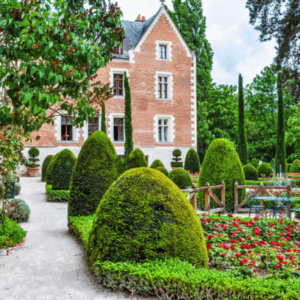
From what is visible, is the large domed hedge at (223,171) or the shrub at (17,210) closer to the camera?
the shrub at (17,210)

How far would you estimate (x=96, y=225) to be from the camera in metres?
4.64

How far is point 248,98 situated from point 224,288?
41.5m

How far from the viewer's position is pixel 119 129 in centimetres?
2712

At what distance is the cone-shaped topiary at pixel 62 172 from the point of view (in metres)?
13.9

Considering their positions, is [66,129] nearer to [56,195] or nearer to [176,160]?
[176,160]

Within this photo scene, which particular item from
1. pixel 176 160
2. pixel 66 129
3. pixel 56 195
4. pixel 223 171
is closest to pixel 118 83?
pixel 66 129

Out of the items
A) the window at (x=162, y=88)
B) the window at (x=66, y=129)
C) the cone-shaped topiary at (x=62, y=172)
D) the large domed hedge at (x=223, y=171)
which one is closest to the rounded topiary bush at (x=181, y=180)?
the large domed hedge at (x=223, y=171)

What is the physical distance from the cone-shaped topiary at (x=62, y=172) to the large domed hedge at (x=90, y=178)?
6212 millimetres

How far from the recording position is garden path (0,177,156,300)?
4137 millimetres

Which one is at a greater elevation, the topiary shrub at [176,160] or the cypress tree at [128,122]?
the cypress tree at [128,122]

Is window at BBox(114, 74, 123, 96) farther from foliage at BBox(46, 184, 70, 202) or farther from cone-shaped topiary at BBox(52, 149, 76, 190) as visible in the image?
foliage at BBox(46, 184, 70, 202)

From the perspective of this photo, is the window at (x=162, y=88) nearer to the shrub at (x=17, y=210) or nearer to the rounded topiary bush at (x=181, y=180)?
the rounded topiary bush at (x=181, y=180)

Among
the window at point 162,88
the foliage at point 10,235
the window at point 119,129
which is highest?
the window at point 162,88

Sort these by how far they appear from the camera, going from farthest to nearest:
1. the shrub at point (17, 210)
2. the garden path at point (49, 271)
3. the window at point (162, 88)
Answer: the window at point (162, 88) → the shrub at point (17, 210) → the garden path at point (49, 271)
